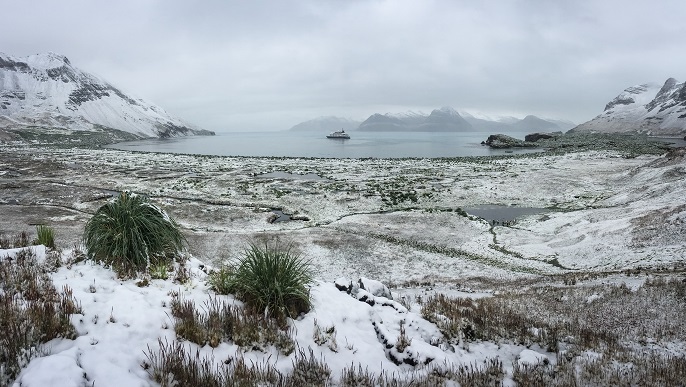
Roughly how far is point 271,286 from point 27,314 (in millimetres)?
4005

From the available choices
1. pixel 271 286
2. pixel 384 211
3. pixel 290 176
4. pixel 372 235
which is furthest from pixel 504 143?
pixel 271 286

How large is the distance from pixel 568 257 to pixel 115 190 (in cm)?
4444

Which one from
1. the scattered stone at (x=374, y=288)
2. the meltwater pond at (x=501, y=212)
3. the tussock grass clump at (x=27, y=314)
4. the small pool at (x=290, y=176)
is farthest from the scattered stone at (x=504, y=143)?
the tussock grass clump at (x=27, y=314)

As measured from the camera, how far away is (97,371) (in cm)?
523

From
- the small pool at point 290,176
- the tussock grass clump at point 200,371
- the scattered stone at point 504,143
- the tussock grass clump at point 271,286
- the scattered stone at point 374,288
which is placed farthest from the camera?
the scattered stone at point 504,143

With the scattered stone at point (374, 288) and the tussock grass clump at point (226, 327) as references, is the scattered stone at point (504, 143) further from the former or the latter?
the tussock grass clump at point (226, 327)

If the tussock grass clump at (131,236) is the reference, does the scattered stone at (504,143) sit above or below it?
above

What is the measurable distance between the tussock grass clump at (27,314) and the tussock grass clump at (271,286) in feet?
9.53

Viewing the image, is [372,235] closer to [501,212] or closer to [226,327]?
[501,212]

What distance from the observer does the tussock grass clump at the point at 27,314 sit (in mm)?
5164

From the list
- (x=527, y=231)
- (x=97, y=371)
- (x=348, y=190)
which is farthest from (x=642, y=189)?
(x=97, y=371)

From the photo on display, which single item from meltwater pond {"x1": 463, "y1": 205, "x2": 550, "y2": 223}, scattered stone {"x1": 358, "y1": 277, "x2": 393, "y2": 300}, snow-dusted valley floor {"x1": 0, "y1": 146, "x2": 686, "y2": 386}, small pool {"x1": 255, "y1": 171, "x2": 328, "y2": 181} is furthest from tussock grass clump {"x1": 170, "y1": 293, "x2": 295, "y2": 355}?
small pool {"x1": 255, "y1": 171, "x2": 328, "y2": 181}

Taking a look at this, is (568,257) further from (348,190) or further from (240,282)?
(348,190)

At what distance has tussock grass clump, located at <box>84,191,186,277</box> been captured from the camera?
966cm
